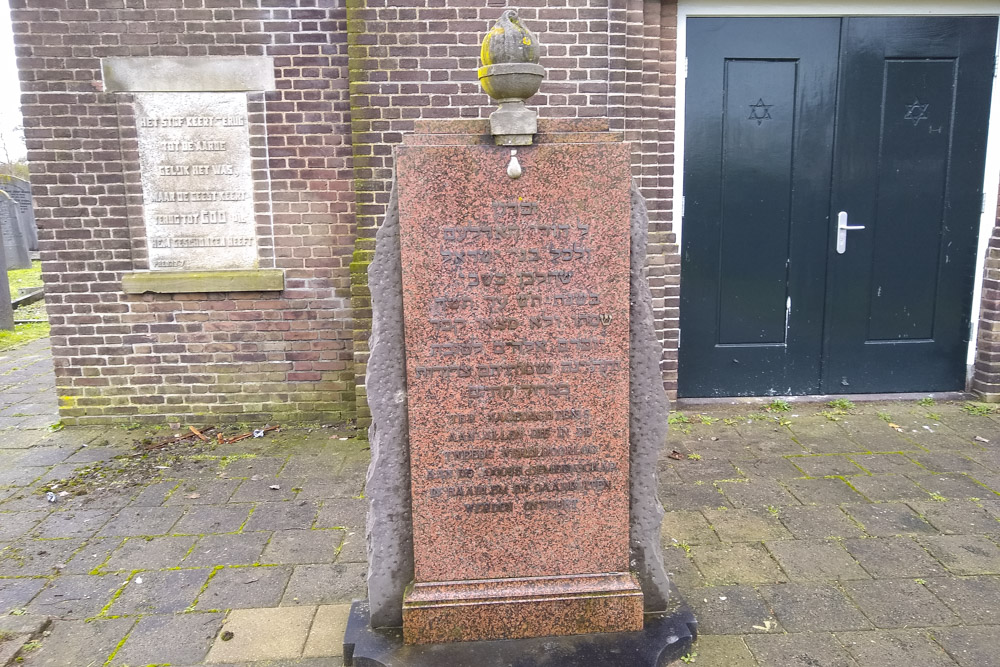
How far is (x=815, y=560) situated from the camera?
3.39 m

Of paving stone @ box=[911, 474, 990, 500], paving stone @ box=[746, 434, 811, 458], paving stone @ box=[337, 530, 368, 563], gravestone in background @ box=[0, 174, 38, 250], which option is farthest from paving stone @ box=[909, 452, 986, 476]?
gravestone in background @ box=[0, 174, 38, 250]

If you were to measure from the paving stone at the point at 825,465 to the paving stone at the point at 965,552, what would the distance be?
0.86m

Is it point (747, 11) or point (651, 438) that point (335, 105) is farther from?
point (651, 438)

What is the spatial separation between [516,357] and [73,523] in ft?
9.65

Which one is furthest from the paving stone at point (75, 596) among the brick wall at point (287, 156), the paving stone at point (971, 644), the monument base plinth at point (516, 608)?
the paving stone at point (971, 644)

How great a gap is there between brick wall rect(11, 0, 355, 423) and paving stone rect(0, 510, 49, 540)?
5.05ft

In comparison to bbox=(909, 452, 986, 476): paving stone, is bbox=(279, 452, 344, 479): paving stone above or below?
below

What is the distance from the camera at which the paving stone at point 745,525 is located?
3.63m

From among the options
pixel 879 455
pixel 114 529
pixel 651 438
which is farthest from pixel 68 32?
pixel 879 455

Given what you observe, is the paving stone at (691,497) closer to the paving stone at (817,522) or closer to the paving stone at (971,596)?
the paving stone at (817,522)

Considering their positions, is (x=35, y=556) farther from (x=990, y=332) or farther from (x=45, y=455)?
(x=990, y=332)

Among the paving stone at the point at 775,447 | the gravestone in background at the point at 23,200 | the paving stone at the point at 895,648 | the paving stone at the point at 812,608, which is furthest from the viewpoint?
the gravestone in background at the point at 23,200

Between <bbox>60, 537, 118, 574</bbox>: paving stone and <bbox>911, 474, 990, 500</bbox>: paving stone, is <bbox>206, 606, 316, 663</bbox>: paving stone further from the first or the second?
<bbox>911, 474, 990, 500</bbox>: paving stone

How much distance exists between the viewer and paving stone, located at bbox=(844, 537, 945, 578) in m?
3.26
